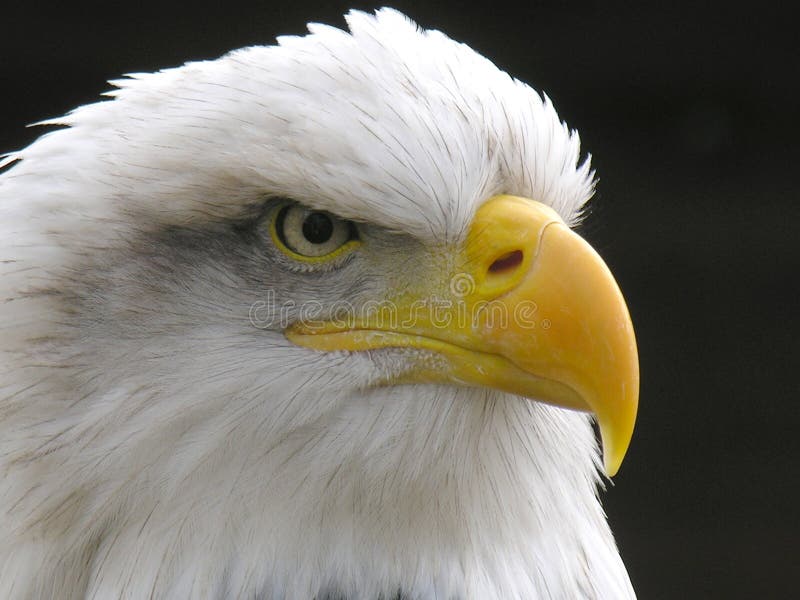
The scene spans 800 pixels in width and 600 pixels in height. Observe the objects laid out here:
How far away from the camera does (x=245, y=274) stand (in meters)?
1.79

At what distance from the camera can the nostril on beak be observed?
5.62 feet

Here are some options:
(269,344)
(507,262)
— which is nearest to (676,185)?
(507,262)

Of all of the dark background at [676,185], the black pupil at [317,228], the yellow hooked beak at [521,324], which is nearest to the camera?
the yellow hooked beak at [521,324]

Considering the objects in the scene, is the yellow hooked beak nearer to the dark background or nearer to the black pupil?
the black pupil

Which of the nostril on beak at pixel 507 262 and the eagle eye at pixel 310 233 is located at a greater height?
the nostril on beak at pixel 507 262

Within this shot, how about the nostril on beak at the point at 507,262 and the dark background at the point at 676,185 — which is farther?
the dark background at the point at 676,185

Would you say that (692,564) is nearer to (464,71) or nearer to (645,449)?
(645,449)

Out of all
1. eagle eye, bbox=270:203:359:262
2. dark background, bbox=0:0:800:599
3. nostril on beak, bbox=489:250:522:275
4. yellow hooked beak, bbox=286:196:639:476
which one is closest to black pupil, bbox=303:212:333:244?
eagle eye, bbox=270:203:359:262

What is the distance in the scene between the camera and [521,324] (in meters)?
1.67

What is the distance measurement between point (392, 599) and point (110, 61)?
2833mm

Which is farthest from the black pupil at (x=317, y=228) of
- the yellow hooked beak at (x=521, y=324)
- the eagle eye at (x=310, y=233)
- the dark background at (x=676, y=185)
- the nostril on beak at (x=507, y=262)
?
the dark background at (x=676, y=185)

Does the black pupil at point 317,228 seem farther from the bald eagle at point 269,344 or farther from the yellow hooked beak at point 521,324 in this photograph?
the yellow hooked beak at point 521,324

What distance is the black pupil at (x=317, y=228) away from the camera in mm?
1742

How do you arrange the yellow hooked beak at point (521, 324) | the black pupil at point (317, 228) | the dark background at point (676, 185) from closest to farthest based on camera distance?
the yellow hooked beak at point (521, 324), the black pupil at point (317, 228), the dark background at point (676, 185)
